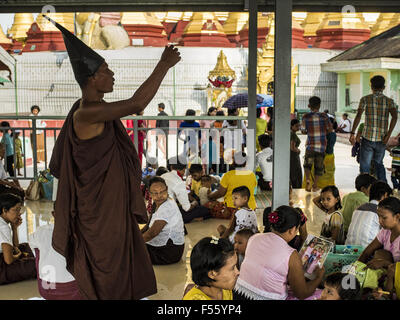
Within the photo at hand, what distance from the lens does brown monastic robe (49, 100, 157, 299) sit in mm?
3408

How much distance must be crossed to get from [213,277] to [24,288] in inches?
88.4

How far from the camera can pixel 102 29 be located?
74.6ft

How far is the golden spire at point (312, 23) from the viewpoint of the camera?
23.9m

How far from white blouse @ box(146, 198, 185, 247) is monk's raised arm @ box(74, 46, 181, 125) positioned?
66.6 inches

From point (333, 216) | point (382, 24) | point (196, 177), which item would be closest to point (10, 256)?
point (333, 216)

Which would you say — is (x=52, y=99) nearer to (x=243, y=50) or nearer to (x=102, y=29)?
(x=102, y=29)

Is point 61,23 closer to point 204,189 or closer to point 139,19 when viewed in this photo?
point 139,19

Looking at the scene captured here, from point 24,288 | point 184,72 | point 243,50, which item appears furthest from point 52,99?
point 24,288

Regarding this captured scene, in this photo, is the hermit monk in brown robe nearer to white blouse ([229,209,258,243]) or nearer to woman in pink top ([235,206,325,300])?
woman in pink top ([235,206,325,300])

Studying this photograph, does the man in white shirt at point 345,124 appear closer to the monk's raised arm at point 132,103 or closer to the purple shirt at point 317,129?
the purple shirt at point 317,129

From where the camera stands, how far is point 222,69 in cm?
1983

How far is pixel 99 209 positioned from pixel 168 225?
1577mm

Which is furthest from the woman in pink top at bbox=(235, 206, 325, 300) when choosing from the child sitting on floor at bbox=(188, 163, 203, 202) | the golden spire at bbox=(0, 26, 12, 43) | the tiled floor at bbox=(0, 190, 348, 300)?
the golden spire at bbox=(0, 26, 12, 43)

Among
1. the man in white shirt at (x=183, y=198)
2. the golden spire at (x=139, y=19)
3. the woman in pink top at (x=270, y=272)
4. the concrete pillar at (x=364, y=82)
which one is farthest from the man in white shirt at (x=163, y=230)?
the golden spire at (x=139, y=19)
